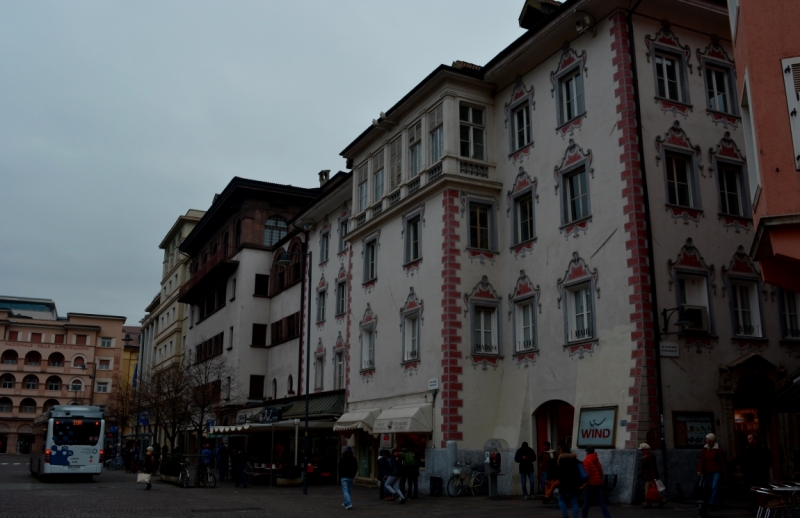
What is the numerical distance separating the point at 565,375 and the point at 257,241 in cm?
3350

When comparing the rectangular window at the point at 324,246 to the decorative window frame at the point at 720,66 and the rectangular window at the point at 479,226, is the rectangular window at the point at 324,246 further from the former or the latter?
the decorative window frame at the point at 720,66

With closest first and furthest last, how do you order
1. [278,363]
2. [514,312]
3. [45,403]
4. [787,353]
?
[787,353], [514,312], [278,363], [45,403]

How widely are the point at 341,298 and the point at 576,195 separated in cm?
1747

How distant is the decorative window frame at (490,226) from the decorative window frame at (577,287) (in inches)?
152

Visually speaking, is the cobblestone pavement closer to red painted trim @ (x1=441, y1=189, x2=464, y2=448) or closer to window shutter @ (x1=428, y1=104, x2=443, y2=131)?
red painted trim @ (x1=441, y1=189, x2=464, y2=448)

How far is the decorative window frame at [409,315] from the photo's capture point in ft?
95.3

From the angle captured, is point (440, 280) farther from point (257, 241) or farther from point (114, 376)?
point (114, 376)

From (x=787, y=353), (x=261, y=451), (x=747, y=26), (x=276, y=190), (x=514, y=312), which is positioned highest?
(x=276, y=190)

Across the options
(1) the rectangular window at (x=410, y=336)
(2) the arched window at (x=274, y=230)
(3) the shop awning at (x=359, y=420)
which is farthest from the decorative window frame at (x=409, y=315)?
(2) the arched window at (x=274, y=230)

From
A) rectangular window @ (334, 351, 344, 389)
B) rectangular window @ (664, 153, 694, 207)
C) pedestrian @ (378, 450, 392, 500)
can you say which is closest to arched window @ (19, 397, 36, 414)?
rectangular window @ (334, 351, 344, 389)

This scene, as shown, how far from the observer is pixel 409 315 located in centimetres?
3012

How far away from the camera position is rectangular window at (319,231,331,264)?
1677 inches

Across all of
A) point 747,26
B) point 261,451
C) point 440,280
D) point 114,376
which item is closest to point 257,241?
point 261,451

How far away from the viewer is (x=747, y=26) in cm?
1476
